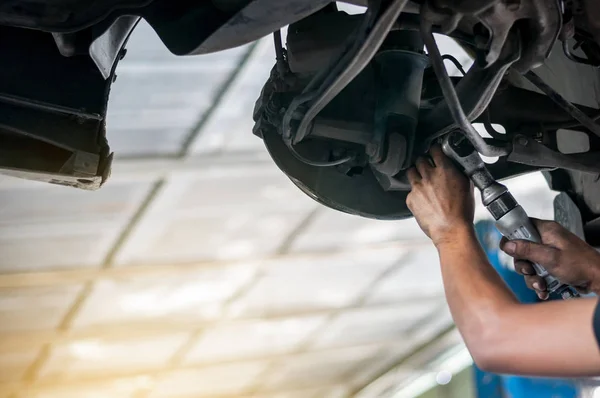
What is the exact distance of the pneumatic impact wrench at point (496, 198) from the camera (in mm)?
1102

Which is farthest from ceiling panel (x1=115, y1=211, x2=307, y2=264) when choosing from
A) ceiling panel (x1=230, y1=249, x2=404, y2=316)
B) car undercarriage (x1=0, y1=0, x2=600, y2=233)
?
car undercarriage (x1=0, y1=0, x2=600, y2=233)

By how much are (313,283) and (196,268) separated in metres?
0.72

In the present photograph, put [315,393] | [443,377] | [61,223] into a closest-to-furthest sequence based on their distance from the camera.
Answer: [61,223] < [443,377] < [315,393]

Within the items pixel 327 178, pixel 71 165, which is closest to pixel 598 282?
pixel 327 178

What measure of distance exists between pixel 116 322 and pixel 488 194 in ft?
11.2

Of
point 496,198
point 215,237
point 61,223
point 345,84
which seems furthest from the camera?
point 215,237

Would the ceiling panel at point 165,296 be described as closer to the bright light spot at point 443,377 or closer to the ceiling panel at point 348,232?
the ceiling panel at point 348,232

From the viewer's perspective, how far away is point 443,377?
19.3 feet

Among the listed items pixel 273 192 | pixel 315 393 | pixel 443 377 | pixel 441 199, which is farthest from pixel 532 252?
pixel 315 393

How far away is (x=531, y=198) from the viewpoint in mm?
3477

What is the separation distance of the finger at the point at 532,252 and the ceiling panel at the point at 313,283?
8.92ft

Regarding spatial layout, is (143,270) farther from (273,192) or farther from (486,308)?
(486,308)

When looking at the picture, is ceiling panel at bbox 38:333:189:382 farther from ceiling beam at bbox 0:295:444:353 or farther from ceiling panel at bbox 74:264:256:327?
ceiling panel at bbox 74:264:256:327

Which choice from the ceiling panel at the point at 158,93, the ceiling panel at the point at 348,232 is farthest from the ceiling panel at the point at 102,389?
the ceiling panel at the point at 158,93
